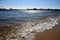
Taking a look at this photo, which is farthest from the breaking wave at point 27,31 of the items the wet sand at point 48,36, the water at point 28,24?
the wet sand at point 48,36

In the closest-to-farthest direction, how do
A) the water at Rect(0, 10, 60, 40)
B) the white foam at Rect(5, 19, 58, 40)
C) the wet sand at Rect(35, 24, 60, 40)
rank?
the wet sand at Rect(35, 24, 60, 40)
the white foam at Rect(5, 19, 58, 40)
the water at Rect(0, 10, 60, 40)

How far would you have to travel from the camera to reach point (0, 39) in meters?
7.13

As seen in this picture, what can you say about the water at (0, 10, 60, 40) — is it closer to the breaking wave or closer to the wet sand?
the breaking wave

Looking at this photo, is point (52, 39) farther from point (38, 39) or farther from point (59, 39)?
point (38, 39)

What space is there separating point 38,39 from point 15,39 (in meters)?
1.49

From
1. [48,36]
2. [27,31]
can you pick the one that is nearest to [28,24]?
[27,31]

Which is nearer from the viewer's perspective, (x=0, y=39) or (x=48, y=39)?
(x=48, y=39)

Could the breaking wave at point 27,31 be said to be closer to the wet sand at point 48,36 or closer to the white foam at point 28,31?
the white foam at point 28,31

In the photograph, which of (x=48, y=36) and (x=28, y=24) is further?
(x=28, y=24)

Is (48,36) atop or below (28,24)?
atop

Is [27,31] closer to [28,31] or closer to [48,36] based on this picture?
[28,31]

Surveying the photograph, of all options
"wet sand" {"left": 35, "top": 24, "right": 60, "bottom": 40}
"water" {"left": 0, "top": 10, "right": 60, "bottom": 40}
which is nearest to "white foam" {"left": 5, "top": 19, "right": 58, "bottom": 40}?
"water" {"left": 0, "top": 10, "right": 60, "bottom": 40}

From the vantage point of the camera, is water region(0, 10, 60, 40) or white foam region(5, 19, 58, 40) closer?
white foam region(5, 19, 58, 40)

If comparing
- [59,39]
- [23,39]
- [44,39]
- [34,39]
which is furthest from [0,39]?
[59,39]
